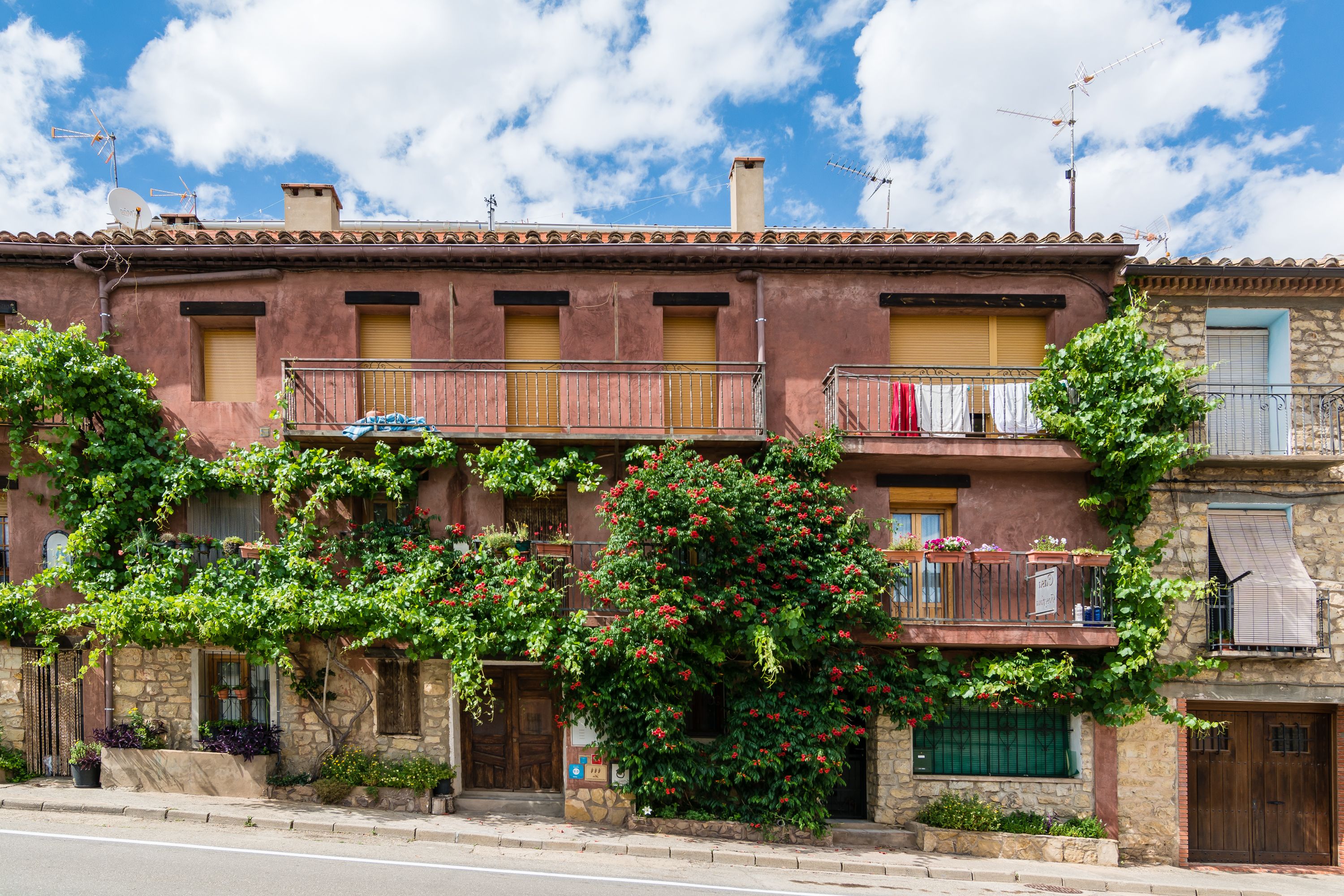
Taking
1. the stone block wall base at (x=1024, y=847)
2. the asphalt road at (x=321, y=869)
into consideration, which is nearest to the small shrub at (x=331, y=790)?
→ the asphalt road at (x=321, y=869)

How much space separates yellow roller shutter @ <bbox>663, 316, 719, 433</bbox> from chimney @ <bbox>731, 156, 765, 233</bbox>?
8.71 feet

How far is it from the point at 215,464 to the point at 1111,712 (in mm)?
13239

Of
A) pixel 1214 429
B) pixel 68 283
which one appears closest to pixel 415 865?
pixel 68 283

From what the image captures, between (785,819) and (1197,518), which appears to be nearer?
(785,819)

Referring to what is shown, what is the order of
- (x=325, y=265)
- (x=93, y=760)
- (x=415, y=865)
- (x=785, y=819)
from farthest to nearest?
(x=325, y=265) < (x=93, y=760) < (x=785, y=819) < (x=415, y=865)

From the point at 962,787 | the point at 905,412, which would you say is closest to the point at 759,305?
the point at 905,412

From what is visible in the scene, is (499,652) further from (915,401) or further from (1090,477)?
(1090,477)

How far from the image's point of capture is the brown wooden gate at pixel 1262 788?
411 inches

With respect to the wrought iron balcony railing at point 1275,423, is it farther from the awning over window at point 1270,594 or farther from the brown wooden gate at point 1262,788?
the brown wooden gate at point 1262,788

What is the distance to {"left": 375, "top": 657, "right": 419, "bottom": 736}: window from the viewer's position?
34.8ft

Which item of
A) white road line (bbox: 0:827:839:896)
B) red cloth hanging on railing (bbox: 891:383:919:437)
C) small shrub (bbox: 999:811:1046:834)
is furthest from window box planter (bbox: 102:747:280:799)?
small shrub (bbox: 999:811:1046:834)

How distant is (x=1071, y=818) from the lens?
33.2 feet

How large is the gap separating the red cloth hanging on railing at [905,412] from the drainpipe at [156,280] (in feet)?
31.3

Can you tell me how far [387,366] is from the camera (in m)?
10.9
